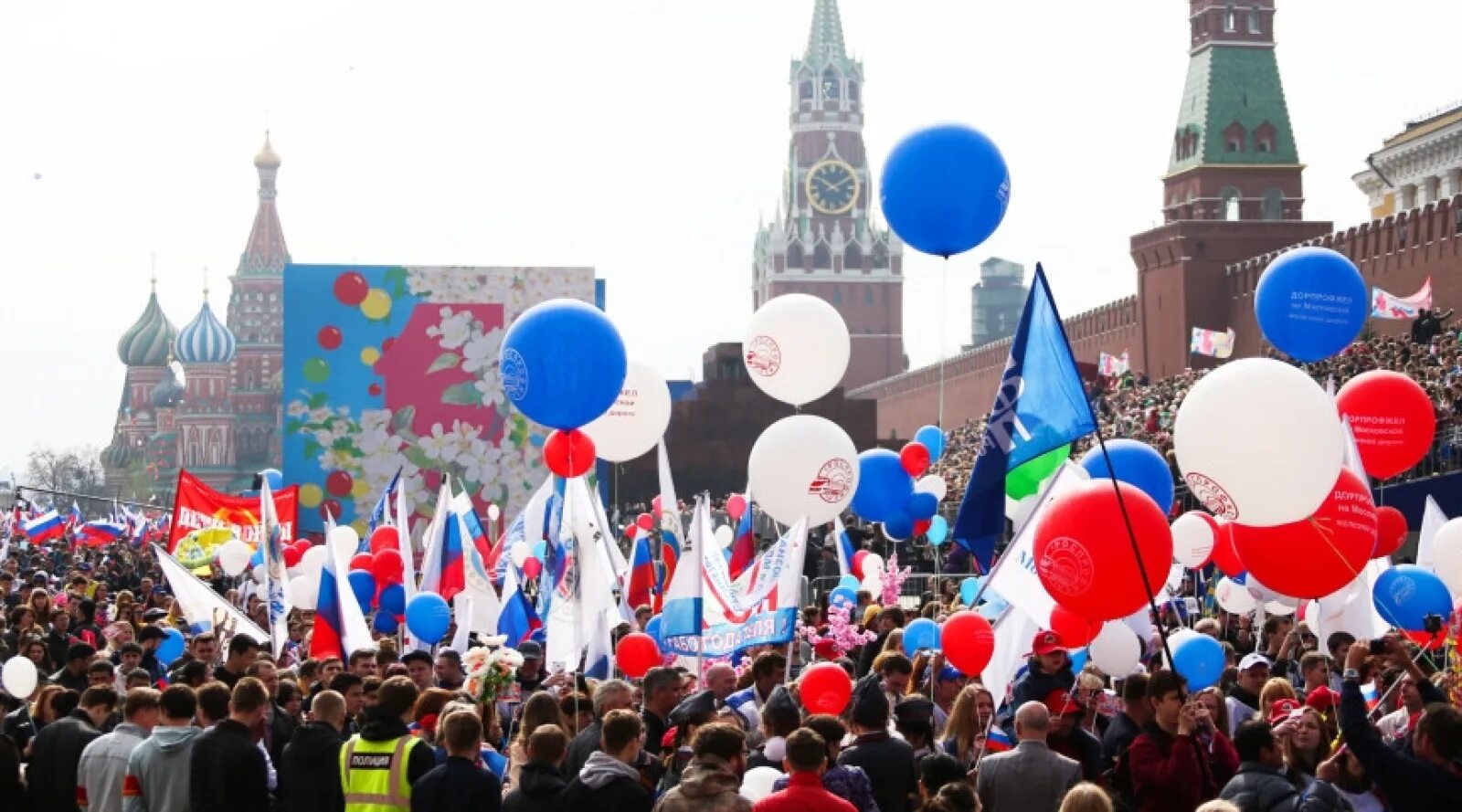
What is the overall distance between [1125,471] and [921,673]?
3207 millimetres

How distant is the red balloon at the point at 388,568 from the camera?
15.2 meters

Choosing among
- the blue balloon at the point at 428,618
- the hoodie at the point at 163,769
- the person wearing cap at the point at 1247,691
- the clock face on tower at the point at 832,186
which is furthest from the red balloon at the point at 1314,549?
the clock face on tower at the point at 832,186

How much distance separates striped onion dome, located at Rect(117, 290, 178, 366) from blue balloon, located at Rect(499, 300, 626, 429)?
121408 millimetres

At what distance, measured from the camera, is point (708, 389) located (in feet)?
171

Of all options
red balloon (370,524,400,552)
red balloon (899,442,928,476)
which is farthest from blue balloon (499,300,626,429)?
red balloon (370,524,400,552)

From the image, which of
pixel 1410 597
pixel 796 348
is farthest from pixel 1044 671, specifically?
pixel 796 348

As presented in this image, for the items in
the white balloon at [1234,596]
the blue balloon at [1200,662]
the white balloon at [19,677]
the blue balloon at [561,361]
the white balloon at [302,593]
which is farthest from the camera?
the white balloon at [302,593]

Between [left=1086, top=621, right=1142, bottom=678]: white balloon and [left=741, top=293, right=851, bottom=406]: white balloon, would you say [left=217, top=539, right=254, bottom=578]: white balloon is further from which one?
[left=1086, top=621, right=1142, bottom=678]: white balloon

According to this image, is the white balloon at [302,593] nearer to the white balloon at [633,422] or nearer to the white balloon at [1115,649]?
the white balloon at [633,422]

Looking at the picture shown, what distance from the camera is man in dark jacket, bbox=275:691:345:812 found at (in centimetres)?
746

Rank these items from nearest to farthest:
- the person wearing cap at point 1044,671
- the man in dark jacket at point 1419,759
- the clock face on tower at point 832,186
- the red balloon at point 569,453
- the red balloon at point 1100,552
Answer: the man in dark jacket at point 1419,759, the red balloon at point 1100,552, the person wearing cap at point 1044,671, the red balloon at point 569,453, the clock face on tower at point 832,186

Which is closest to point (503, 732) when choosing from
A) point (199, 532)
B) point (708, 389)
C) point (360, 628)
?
point (360, 628)

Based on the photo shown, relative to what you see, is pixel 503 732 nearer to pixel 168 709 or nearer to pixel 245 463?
pixel 168 709

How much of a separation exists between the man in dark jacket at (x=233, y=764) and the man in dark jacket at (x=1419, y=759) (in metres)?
3.60
